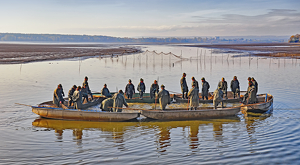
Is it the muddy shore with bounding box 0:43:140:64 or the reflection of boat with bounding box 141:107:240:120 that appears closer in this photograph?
the reflection of boat with bounding box 141:107:240:120

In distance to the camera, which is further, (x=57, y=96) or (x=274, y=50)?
(x=274, y=50)

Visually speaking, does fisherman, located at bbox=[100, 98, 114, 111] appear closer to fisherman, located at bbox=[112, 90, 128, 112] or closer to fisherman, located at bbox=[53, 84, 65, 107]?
fisherman, located at bbox=[112, 90, 128, 112]

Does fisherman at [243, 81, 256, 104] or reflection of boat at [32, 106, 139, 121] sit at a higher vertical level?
fisherman at [243, 81, 256, 104]

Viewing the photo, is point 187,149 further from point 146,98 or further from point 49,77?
point 49,77

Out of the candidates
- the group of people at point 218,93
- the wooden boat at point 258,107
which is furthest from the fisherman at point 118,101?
the wooden boat at point 258,107

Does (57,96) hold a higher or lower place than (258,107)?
higher

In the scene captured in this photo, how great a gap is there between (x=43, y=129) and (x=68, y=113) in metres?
1.53

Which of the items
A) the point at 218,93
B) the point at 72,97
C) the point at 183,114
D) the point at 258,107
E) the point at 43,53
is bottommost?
the point at 183,114

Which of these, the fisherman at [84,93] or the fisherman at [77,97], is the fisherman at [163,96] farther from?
the fisherman at [84,93]

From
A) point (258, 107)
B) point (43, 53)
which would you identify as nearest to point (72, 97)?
point (258, 107)

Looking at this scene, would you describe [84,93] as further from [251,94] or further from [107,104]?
[251,94]

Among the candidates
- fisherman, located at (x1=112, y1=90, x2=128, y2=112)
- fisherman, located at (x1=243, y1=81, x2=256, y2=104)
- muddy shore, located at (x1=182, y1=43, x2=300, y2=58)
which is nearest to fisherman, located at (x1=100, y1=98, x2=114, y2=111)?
fisherman, located at (x1=112, y1=90, x2=128, y2=112)

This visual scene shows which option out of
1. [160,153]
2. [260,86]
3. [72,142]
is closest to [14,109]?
[72,142]

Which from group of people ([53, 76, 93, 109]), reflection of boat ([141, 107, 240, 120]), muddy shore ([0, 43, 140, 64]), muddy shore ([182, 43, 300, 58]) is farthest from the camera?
muddy shore ([182, 43, 300, 58])
